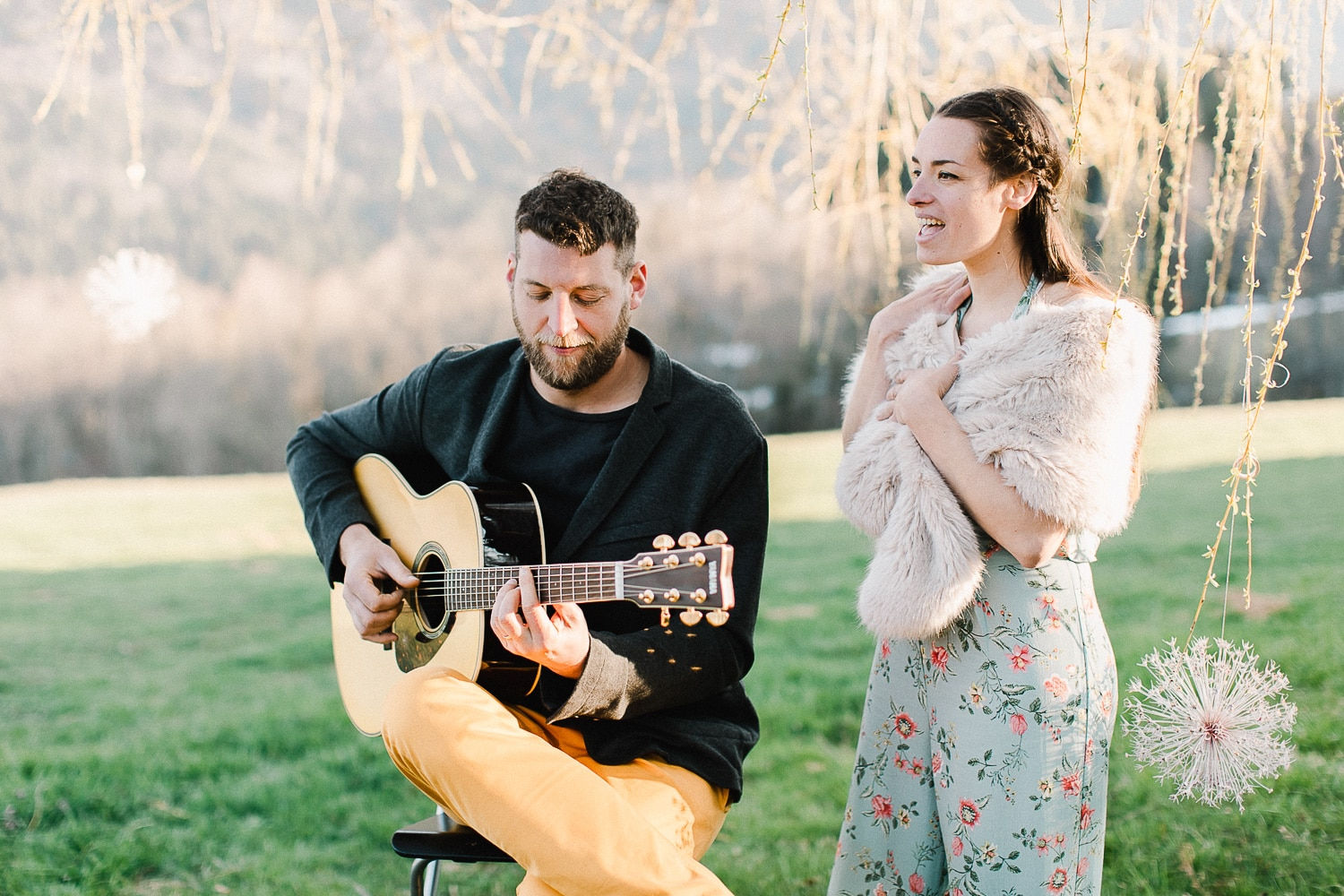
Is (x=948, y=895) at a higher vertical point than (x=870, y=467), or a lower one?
lower

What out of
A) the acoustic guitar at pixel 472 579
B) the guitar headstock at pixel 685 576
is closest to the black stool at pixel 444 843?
the acoustic guitar at pixel 472 579

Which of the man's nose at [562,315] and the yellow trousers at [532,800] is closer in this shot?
the yellow trousers at [532,800]

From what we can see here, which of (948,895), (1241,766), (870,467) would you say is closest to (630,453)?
(870,467)

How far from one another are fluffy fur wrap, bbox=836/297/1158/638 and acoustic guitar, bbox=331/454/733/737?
289mm

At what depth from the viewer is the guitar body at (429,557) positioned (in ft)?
6.57

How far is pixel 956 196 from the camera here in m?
1.77

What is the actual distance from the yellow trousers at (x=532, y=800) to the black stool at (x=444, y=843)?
10 centimetres

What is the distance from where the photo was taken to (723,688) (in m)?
2.01

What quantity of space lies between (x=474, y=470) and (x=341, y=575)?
1.53 ft

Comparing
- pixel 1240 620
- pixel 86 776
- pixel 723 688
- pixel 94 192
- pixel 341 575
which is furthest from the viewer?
pixel 94 192

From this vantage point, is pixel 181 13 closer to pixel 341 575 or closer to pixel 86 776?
pixel 86 776

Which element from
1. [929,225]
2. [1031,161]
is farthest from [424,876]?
[1031,161]

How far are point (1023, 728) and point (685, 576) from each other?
58 centimetres

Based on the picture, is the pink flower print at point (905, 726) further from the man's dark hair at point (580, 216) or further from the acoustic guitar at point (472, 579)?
the man's dark hair at point (580, 216)
